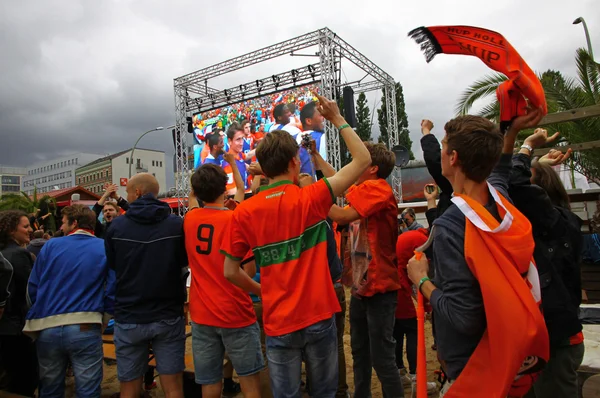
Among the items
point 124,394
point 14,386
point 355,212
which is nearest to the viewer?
point 355,212

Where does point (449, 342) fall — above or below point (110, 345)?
above

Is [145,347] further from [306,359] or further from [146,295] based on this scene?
[306,359]

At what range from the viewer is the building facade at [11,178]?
90188mm

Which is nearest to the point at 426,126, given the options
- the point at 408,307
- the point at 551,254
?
the point at 551,254

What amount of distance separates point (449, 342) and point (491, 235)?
1.52 feet

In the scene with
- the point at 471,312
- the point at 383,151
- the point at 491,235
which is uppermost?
the point at 383,151

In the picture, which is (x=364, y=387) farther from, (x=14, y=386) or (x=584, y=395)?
(x=14, y=386)

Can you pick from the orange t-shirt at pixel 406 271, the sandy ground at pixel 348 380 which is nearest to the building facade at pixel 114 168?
the sandy ground at pixel 348 380

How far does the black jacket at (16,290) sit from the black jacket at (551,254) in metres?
3.66

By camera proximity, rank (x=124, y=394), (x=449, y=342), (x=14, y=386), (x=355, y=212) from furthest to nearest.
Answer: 1. (x=14, y=386)
2. (x=124, y=394)
3. (x=355, y=212)
4. (x=449, y=342)

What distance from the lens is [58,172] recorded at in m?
79.5

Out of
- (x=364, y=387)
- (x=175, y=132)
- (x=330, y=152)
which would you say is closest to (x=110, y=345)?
(x=364, y=387)

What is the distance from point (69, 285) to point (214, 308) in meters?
1.21

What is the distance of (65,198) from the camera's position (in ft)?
108
